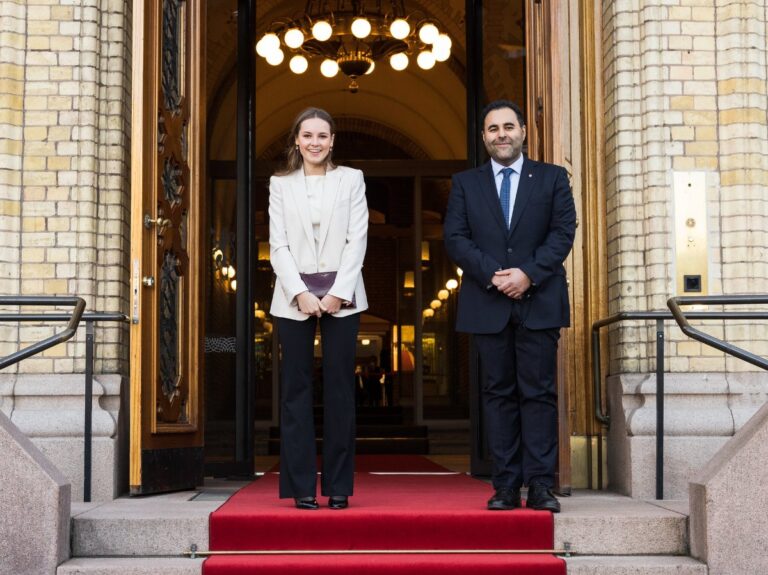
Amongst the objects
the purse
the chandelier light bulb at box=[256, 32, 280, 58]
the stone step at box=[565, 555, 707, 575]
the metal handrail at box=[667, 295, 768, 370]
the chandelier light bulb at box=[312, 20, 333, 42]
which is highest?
the chandelier light bulb at box=[312, 20, 333, 42]

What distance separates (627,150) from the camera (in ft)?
22.8

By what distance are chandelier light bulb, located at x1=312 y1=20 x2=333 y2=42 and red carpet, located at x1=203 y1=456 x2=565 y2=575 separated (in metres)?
7.10

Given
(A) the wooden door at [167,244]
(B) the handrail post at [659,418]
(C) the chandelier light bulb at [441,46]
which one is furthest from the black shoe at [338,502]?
(C) the chandelier light bulb at [441,46]

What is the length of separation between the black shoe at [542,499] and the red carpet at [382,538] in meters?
0.07

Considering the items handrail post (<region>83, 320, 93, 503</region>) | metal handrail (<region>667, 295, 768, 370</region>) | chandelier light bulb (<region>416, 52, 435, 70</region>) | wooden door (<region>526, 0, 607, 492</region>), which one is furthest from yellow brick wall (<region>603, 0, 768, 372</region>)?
chandelier light bulb (<region>416, 52, 435, 70</region>)

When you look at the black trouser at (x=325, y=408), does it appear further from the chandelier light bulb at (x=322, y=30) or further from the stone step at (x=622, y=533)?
the chandelier light bulb at (x=322, y=30)

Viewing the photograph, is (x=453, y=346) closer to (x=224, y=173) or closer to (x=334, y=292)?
(x=224, y=173)

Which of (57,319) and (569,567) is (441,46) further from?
(569,567)

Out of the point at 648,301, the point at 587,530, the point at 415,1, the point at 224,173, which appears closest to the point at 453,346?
the point at 415,1

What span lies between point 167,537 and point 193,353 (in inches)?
74.1

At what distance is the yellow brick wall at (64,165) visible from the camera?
6715mm

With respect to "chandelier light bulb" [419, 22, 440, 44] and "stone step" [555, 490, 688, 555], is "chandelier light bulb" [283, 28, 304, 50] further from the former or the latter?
"stone step" [555, 490, 688, 555]

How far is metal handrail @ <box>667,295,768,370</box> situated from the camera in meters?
5.43

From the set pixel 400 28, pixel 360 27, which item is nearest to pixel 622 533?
pixel 360 27
